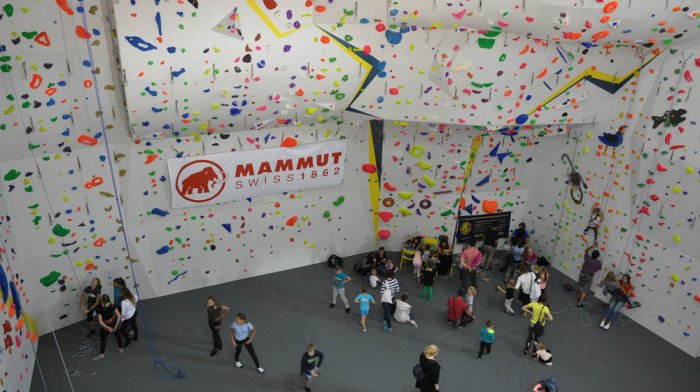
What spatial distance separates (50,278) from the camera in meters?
7.43

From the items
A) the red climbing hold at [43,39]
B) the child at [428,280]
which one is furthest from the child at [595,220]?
the red climbing hold at [43,39]

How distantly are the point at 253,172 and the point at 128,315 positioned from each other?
2.70 meters

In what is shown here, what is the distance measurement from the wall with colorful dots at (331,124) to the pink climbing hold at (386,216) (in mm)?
124

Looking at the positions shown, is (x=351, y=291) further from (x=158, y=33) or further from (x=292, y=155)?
(x=158, y=33)

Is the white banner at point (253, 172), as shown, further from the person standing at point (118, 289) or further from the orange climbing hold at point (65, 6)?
the orange climbing hold at point (65, 6)

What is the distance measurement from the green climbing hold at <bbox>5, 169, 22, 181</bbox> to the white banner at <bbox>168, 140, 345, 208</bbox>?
6.12 feet

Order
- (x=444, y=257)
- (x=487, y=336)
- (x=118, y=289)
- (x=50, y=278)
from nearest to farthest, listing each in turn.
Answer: (x=487, y=336)
(x=50, y=278)
(x=118, y=289)
(x=444, y=257)

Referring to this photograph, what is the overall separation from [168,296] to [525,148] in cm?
653

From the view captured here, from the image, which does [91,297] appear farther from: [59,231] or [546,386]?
[546,386]

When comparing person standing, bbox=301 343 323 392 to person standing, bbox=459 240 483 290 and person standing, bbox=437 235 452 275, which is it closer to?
person standing, bbox=459 240 483 290

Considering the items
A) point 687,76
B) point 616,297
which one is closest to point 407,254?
point 616,297

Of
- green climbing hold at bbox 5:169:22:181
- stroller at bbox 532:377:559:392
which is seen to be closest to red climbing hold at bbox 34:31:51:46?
green climbing hold at bbox 5:169:22:181

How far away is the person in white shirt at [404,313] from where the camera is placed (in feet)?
26.1

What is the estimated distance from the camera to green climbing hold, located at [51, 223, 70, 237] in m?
7.25
